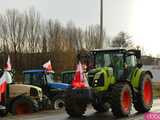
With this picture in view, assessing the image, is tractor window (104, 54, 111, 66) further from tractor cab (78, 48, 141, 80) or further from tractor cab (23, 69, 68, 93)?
tractor cab (23, 69, 68, 93)

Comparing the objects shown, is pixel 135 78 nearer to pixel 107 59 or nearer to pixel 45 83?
pixel 107 59

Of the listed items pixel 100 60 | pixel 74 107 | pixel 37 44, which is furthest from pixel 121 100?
pixel 37 44

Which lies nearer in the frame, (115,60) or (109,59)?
(115,60)

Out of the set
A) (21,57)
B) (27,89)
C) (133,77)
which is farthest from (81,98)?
(21,57)

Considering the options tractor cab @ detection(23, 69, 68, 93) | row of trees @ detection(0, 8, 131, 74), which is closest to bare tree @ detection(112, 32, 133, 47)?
row of trees @ detection(0, 8, 131, 74)

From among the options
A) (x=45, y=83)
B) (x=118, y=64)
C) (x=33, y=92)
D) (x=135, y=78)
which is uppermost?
(x=118, y=64)

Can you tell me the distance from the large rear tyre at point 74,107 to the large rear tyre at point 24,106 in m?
4.10

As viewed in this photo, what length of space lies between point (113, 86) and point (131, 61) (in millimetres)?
2044

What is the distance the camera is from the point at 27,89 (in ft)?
75.5

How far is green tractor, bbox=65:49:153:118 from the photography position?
55.9 ft

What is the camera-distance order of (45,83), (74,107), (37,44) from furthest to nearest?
(37,44), (45,83), (74,107)

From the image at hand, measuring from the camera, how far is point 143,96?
18938mm

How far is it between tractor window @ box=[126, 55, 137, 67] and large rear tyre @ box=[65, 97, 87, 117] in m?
2.60

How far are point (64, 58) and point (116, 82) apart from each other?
167 feet
